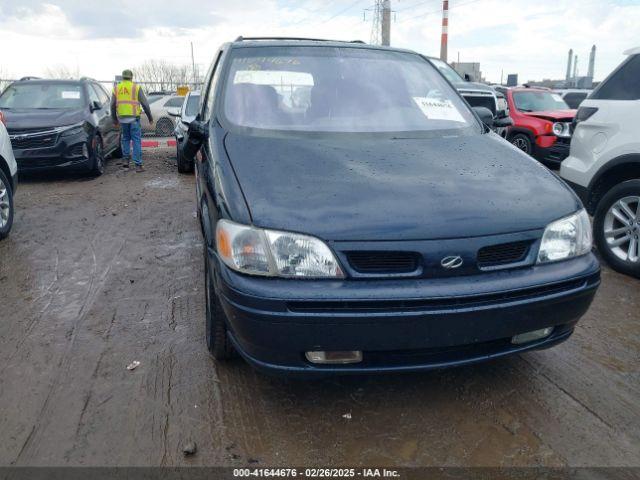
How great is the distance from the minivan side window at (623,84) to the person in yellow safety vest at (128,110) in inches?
308

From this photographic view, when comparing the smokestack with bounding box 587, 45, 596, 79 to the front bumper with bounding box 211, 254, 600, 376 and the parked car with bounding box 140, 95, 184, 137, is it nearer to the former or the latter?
the parked car with bounding box 140, 95, 184, 137

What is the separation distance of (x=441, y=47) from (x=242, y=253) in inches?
995

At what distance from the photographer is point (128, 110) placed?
10062mm

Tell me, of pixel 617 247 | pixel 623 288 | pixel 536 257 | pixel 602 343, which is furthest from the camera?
pixel 617 247

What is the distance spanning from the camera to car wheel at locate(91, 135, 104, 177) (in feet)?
30.7

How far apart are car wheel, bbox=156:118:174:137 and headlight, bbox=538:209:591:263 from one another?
1601cm

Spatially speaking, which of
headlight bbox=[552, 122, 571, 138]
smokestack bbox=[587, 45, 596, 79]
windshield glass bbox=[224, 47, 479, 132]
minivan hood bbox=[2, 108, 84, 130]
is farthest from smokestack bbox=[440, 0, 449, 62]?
smokestack bbox=[587, 45, 596, 79]

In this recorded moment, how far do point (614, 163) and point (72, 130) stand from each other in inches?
304

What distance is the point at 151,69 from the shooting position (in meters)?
43.2

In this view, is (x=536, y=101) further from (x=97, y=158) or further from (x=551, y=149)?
(x=97, y=158)

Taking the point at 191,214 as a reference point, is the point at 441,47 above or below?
above

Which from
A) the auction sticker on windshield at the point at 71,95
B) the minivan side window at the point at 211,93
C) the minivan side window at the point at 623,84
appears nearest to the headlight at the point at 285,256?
the minivan side window at the point at 211,93

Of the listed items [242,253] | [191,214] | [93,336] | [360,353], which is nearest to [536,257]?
[360,353]

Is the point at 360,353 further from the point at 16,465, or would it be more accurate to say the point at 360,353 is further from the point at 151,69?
the point at 151,69
